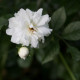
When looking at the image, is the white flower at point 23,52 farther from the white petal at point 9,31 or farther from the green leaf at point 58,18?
the green leaf at point 58,18

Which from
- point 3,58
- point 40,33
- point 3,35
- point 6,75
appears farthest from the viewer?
point 6,75

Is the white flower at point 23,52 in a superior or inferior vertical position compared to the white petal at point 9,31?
inferior

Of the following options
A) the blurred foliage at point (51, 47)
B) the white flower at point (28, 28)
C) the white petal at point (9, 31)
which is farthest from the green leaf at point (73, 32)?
the white petal at point (9, 31)

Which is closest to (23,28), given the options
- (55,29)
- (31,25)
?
(31,25)

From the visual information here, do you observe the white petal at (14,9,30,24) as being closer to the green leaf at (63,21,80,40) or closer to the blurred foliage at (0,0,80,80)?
the blurred foliage at (0,0,80,80)

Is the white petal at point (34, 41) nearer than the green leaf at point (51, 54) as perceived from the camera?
Yes

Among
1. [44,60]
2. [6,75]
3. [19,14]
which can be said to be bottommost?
[44,60]

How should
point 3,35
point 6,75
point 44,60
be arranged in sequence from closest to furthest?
point 3,35 → point 44,60 → point 6,75

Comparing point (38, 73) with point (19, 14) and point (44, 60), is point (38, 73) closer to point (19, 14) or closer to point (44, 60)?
point (44, 60)

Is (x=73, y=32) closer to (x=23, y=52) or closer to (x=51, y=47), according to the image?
(x=51, y=47)
